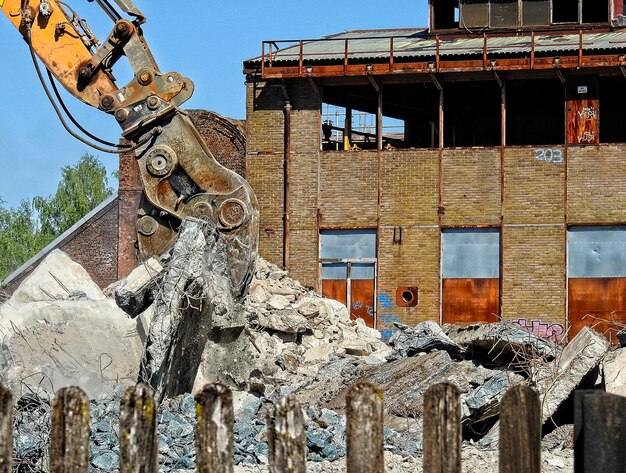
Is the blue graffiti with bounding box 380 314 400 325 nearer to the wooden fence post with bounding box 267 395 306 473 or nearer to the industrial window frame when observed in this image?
the industrial window frame

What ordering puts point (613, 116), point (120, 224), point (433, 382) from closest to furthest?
point (433, 382) < point (613, 116) < point (120, 224)

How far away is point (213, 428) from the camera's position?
454 cm

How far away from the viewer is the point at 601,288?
27641 mm

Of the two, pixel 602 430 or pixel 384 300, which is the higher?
pixel 384 300

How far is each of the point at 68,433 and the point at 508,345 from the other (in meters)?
11.9

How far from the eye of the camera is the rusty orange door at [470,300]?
1108 inches

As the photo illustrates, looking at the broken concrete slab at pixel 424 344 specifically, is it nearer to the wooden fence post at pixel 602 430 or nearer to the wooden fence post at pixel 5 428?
the wooden fence post at pixel 602 430

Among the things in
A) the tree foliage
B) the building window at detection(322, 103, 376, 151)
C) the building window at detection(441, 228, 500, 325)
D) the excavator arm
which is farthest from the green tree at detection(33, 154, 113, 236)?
the excavator arm

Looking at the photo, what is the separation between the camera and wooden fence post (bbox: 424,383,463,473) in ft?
15.2

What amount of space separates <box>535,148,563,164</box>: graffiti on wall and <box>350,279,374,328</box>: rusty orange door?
495 centimetres

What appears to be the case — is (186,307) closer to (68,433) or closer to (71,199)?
(68,433)

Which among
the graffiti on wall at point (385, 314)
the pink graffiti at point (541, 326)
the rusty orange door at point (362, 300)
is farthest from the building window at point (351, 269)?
the pink graffiti at point (541, 326)

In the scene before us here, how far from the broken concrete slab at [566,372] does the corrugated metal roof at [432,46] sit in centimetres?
1515

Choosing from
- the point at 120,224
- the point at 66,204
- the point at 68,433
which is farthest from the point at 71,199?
the point at 68,433
